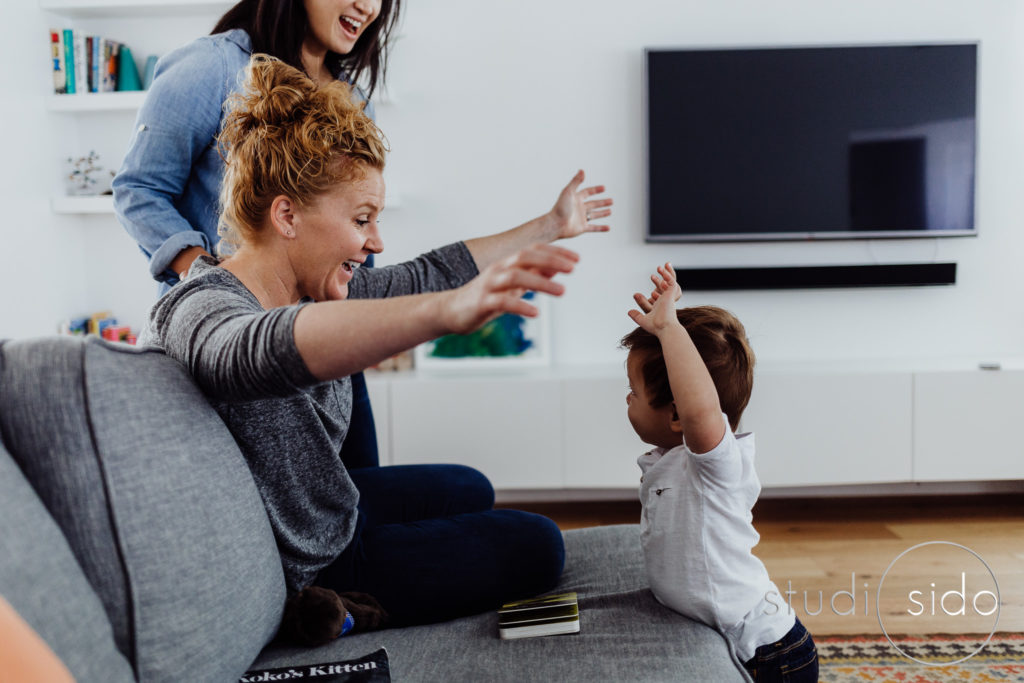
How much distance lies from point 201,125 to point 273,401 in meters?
0.80

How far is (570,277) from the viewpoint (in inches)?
134

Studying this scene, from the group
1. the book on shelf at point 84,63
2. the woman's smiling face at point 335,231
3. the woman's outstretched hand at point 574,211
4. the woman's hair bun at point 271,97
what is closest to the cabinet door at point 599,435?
the woman's outstretched hand at point 574,211

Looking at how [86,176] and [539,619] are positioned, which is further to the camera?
[86,176]

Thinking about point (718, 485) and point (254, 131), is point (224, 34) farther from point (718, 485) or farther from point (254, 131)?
point (718, 485)

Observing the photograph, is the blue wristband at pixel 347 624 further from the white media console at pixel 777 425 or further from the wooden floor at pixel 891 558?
the white media console at pixel 777 425

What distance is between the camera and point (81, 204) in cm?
317

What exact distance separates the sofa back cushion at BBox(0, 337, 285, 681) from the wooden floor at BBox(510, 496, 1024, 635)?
1668mm

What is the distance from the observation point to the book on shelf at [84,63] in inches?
125

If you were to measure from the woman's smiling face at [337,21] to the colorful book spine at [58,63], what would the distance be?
6.34ft

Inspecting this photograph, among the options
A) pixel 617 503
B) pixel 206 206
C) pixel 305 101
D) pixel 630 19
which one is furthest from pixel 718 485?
pixel 630 19

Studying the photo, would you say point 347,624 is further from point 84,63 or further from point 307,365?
point 84,63

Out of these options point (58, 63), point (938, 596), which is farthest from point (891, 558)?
point (58, 63)

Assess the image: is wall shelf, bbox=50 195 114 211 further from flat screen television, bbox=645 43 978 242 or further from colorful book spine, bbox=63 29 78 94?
flat screen television, bbox=645 43 978 242

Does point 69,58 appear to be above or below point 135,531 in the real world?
above
